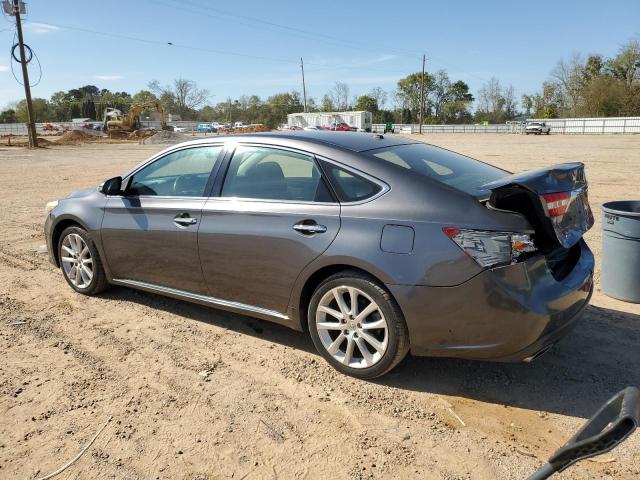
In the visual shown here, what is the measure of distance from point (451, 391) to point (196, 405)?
162cm

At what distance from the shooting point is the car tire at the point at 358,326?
326cm

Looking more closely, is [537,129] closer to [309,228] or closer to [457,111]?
[457,111]

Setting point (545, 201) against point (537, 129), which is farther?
point (537, 129)

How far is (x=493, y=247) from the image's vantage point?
9.75 ft

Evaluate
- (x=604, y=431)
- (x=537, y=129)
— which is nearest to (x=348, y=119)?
(x=537, y=129)

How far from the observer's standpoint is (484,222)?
301 centimetres

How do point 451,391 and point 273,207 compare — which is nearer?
point 451,391

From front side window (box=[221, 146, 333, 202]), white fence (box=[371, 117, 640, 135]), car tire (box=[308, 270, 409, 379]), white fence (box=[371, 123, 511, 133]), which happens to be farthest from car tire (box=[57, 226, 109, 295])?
white fence (box=[371, 123, 511, 133])

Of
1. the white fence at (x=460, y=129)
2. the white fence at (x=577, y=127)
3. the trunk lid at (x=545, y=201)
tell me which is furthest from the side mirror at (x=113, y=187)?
the white fence at (x=460, y=129)

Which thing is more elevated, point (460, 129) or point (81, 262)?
point (460, 129)

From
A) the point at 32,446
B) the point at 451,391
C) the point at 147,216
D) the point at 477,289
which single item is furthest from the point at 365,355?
the point at 147,216

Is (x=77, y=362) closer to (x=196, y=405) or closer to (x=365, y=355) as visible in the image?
(x=196, y=405)

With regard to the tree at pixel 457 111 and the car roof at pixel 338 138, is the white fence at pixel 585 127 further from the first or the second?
the car roof at pixel 338 138

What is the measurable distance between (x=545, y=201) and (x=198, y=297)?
8.86ft
